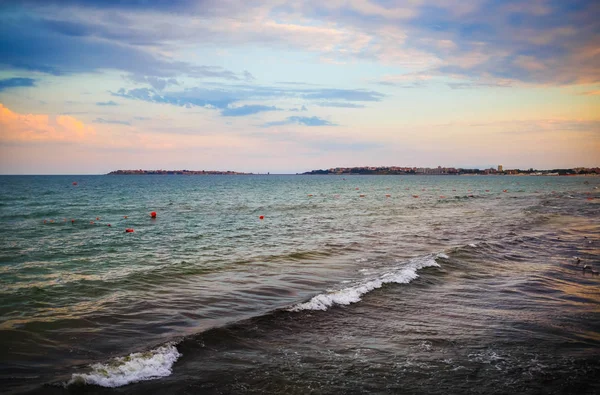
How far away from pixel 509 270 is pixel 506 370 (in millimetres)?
10738

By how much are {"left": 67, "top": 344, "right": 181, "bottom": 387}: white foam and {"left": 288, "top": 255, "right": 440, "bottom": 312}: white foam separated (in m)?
4.34

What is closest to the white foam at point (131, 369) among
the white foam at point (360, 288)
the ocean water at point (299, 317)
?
the ocean water at point (299, 317)

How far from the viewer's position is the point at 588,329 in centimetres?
1020

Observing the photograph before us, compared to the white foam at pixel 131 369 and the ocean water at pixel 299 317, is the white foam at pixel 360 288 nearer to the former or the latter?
the ocean water at pixel 299 317

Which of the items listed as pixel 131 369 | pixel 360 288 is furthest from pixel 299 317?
pixel 131 369

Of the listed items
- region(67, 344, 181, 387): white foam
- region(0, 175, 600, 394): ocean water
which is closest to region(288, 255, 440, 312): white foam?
region(0, 175, 600, 394): ocean water

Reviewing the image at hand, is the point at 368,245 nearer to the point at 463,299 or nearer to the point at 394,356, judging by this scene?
the point at 463,299

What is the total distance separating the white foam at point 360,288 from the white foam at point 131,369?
434 centimetres

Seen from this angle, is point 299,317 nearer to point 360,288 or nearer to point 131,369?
point 360,288

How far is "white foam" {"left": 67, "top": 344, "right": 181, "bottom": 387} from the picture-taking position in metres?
7.67

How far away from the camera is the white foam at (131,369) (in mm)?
7668

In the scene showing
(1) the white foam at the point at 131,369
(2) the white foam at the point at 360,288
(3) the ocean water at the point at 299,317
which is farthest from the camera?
(2) the white foam at the point at 360,288

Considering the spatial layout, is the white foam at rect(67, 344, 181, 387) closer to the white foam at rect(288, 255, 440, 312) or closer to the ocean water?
the ocean water

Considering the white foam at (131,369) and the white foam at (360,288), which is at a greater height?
the white foam at (360,288)
